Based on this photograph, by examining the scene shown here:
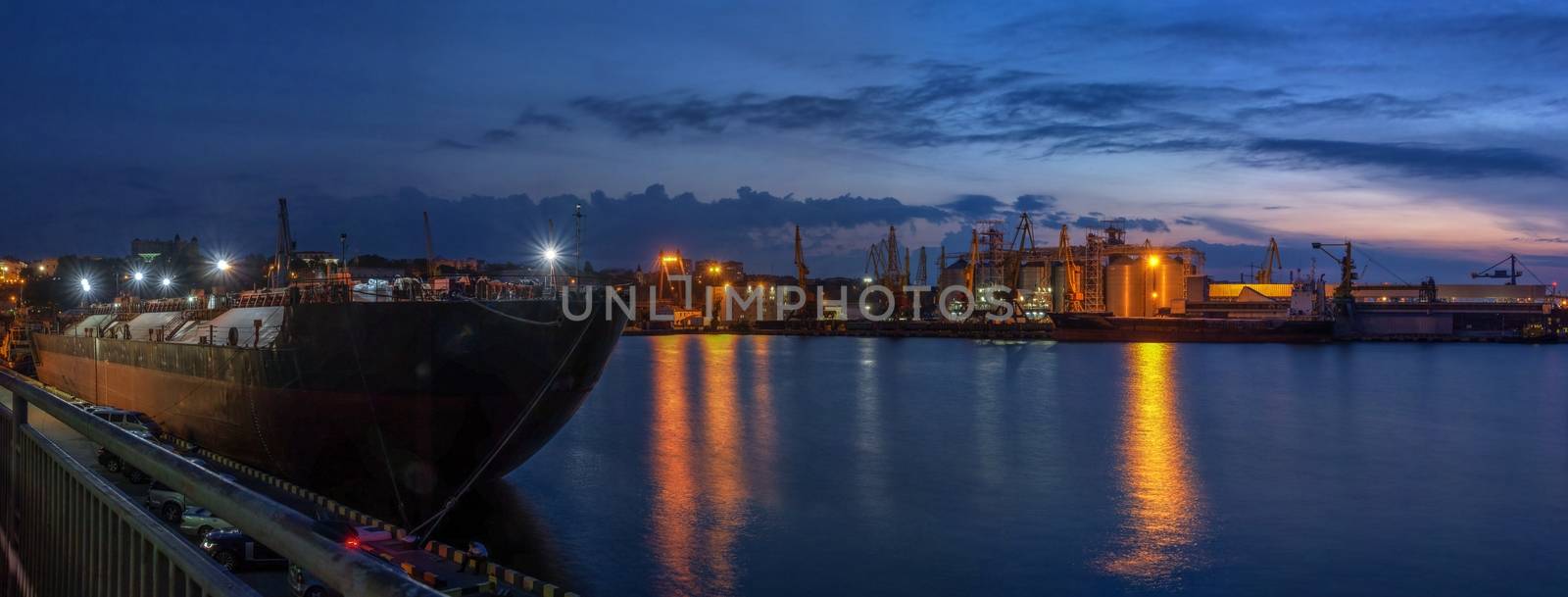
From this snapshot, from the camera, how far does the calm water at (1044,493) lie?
52.3 ft

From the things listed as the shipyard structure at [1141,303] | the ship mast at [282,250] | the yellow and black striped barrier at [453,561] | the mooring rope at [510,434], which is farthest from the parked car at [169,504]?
the shipyard structure at [1141,303]

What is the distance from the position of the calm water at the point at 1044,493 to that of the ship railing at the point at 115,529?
10.7 meters

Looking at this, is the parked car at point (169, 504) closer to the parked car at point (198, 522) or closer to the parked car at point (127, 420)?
the parked car at point (198, 522)

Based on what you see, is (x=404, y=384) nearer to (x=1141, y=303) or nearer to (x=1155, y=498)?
(x=1155, y=498)

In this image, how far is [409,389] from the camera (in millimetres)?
14141

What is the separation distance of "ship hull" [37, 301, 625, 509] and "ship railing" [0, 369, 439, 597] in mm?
9156

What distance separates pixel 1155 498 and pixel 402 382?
52.0 feet

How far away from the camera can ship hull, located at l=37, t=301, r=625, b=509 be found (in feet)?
46.3

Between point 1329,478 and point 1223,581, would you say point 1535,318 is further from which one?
point 1223,581

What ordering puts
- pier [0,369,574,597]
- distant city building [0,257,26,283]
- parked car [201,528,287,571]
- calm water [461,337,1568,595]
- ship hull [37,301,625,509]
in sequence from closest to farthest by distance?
1. pier [0,369,574,597]
2. parked car [201,528,287,571]
3. ship hull [37,301,625,509]
4. calm water [461,337,1568,595]
5. distant city building [0,257,26,283]

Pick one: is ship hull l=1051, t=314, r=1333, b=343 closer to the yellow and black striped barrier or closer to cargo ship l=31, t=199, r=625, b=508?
cargo ship l=31, t=199, r=625, b=508

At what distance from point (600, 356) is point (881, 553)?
5.59m

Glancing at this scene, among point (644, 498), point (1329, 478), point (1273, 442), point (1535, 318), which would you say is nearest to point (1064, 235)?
point (1535, 318)

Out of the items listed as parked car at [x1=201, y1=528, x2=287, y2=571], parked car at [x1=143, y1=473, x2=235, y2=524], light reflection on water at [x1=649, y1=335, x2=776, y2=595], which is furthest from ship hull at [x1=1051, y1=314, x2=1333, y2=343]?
parked car at [x1=201, y1=528, x2=287, y2=571]
